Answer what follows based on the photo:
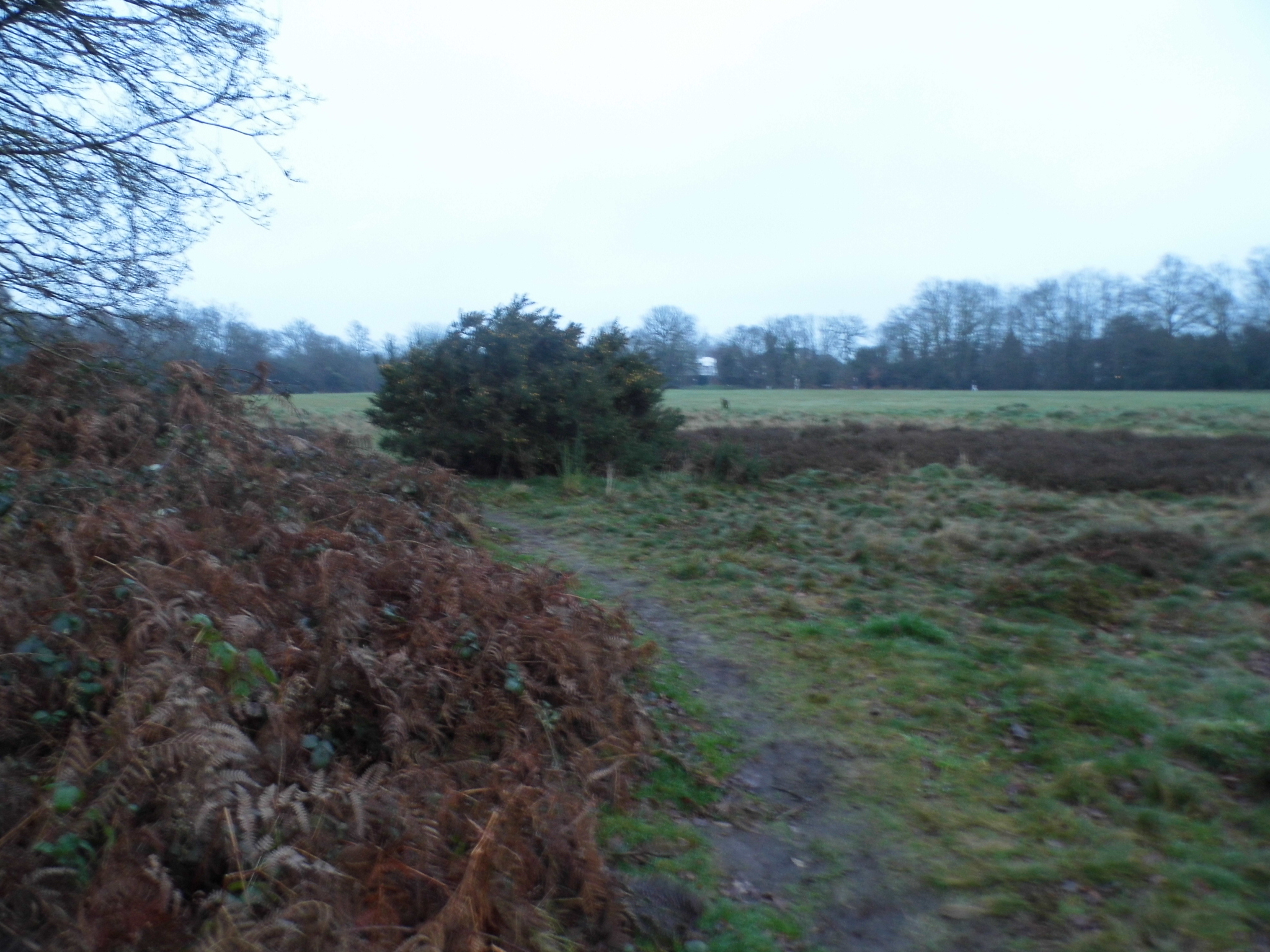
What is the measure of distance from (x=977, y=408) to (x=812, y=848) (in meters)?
41.5

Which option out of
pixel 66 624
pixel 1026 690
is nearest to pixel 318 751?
pixel 66 624

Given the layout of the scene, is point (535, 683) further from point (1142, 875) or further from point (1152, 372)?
point (1152, 372)

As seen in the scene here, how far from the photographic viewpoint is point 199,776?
3203 mm

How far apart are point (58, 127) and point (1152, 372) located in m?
63.4

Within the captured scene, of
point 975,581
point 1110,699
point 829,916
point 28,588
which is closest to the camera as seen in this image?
point 829,916

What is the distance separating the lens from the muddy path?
343 centimetres

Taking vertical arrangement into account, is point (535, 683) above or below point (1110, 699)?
above

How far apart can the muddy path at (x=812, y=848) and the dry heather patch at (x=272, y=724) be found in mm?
685

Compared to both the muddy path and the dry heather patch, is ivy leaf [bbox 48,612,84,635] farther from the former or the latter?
the muddy path

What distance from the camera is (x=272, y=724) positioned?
377 cm

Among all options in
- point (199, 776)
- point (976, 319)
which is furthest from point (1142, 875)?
point (976, 319)

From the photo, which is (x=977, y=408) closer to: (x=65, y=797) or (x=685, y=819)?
(x=685, y=819)

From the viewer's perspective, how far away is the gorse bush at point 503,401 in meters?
16.0

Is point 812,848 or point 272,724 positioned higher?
point 272,724
